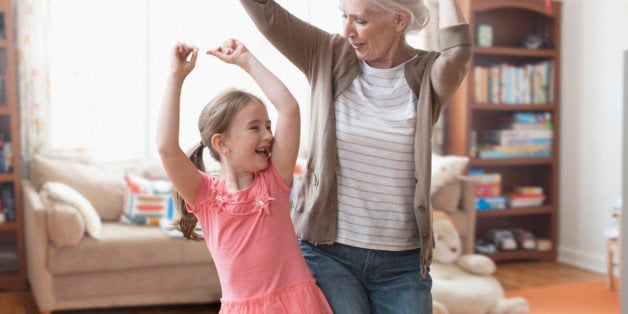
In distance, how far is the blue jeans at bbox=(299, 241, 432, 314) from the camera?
5.09 ft

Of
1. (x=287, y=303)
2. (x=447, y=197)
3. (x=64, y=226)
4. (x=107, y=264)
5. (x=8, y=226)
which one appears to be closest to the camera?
(x=287, y=303)

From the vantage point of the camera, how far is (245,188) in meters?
1.60

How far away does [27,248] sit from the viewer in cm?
437

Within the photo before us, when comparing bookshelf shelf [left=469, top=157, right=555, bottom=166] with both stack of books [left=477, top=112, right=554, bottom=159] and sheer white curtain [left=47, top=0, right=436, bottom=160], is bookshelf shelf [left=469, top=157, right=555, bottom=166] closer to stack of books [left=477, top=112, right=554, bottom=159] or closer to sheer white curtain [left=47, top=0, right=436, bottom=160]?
stack of books [left=477, top=112, right=554, bottom=159]

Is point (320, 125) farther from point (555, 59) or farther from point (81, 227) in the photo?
point (555, 59)

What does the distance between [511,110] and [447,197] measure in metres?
1.27

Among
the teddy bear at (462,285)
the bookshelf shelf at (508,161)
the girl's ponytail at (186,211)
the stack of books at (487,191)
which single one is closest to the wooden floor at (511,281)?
the stack of books at (487,191)

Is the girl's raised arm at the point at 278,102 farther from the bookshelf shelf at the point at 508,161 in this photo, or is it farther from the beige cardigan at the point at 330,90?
the bookshelf shelf at the point at 508,161

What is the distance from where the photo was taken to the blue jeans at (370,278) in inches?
61.1

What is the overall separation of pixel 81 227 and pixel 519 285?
8.58 ft

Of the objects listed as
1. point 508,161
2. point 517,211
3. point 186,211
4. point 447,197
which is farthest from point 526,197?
point 186,211

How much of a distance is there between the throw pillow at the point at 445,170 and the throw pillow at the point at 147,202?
1.56 meters

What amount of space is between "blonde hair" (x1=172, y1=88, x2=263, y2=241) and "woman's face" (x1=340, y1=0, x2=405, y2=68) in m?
0.24

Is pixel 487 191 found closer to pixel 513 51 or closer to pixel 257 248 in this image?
pixel 513 51
